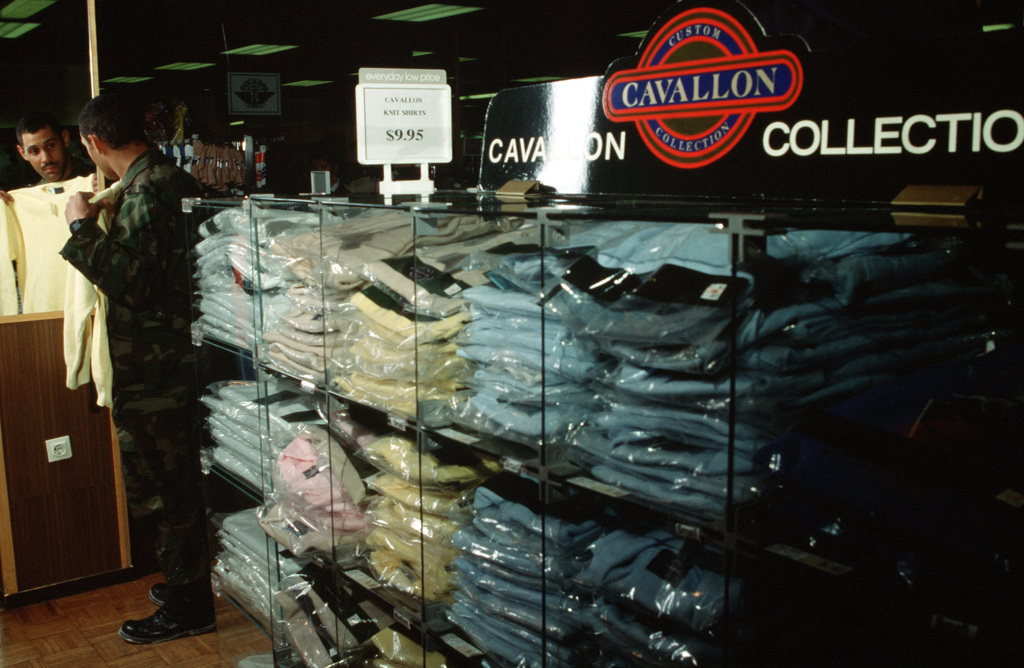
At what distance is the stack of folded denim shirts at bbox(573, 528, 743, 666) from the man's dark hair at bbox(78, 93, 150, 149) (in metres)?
2.62

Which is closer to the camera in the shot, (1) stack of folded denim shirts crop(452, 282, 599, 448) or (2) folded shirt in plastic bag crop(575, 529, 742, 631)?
(2) folded shirt in plastic bag crop(575, 529, 742, 631)

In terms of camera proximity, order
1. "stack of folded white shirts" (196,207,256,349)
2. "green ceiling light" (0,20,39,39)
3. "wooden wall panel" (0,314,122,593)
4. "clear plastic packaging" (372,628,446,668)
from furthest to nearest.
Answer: "green ceiling light" (0,20,39,39), "wooden wall panel" (0,314,122,593), "stack of folded white shirts" (196,207,256,349), "clear plastic packaging" (372,628,446,668)

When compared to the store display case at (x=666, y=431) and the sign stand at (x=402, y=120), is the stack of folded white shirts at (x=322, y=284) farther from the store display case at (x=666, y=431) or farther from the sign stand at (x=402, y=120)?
the sign stand at (x=402, y=120)

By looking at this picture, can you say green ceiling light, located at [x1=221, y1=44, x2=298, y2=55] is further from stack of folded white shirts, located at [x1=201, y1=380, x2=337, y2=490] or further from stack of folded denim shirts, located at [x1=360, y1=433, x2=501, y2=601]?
stack of folded denim shirts, located at [x1=360, y1=433, x2=501, y2=601]

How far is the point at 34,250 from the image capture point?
3660 millimetres

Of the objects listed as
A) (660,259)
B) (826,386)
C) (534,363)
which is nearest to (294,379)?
(534,363)

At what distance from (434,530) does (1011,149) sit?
130 cm

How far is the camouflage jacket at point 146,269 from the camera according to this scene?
2.81 m

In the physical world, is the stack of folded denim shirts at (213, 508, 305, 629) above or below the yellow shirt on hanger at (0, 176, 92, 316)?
below

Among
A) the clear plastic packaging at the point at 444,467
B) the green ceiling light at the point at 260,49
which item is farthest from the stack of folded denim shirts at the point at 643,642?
the green ceiling light at the point at 260,49

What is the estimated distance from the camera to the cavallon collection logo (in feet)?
4.60

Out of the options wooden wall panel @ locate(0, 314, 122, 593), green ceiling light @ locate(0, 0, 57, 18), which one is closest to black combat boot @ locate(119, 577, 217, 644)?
wooden wall panel @ locate(0, 314, 122, 593)

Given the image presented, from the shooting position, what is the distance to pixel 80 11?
19.4 ft

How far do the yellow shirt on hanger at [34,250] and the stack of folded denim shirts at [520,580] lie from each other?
2.95m
